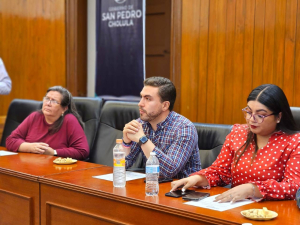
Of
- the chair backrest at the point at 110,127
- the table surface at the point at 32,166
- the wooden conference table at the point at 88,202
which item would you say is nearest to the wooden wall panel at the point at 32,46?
the chair backrest at the point at 110,127

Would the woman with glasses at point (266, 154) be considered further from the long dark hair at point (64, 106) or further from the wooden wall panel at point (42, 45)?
the wooden wall panel at point (42, 45)

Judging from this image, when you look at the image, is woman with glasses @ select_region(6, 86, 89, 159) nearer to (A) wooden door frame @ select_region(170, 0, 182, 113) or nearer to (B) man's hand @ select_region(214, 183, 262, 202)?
(A) wooden door frame @ select_region(170, 0, 182, 113)

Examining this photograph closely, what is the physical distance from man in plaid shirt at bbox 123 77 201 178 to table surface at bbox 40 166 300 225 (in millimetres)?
186

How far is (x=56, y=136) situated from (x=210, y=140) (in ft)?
3.83

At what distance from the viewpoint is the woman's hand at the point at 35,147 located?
2.82m

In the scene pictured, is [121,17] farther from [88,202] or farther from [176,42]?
[88,202]

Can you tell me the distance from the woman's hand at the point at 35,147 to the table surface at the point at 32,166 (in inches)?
→ 4.2

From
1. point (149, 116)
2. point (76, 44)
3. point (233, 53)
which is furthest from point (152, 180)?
point (76, 44)

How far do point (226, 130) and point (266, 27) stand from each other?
3.97ft

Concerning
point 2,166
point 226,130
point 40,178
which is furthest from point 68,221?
point 226,130

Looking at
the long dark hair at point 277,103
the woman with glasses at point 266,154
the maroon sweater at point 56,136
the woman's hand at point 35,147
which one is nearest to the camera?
the woman with glasses at point 266,154

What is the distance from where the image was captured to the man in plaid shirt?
2.11 metres

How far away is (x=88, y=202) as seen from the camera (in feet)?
6.02

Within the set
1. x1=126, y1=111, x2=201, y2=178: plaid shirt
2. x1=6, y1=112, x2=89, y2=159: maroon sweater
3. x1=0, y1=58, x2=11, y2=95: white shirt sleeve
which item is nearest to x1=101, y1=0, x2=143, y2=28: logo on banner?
x1=0, y1=58, x2=11, y2=95: white shirt sleeve
